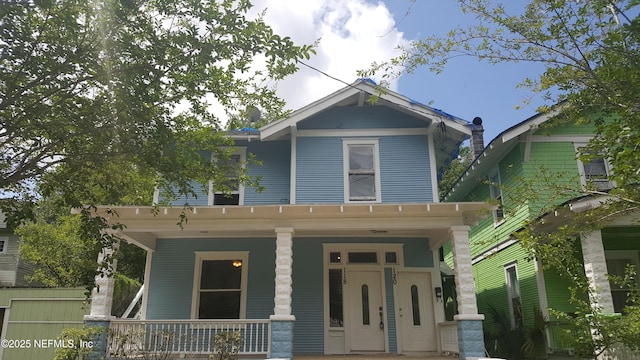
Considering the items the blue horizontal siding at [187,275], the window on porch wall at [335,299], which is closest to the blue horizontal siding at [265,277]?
the blue horizontal siding at [187,275]

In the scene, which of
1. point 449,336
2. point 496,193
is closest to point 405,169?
point 496,193

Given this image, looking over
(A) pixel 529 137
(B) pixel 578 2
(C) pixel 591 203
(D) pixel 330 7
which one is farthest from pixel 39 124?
(A) pixel 529 137

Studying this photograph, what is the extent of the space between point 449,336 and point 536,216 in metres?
3.48

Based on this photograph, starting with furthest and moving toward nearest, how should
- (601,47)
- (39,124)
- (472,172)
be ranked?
(472,172) → (601,47) → (39,124)

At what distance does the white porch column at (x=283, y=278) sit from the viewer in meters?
8.73

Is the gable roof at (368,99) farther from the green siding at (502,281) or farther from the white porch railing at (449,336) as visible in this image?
the white porch railing at (449,336)

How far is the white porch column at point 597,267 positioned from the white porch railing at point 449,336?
2707 mm

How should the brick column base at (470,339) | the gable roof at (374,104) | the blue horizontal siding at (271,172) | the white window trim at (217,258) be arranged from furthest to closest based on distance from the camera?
the blue horizontal siding at (271,172), the gable roof at (374,104), the white window trim at (217,258), the brick column base at (470,339)

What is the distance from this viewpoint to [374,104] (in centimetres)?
1105

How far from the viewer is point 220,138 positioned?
8258 millimetres

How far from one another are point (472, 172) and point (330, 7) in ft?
25.7

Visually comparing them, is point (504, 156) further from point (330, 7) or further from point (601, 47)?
point (330, 7)

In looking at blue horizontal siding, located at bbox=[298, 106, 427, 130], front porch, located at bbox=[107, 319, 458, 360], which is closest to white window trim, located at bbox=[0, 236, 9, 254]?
front porch, located at bbox=[107, 319, 458, 360]

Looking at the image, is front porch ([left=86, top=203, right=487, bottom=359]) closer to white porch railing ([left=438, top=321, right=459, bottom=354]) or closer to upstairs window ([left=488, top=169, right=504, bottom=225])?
white porch railing ([left=438, top=321, right=459, bottom=354])
